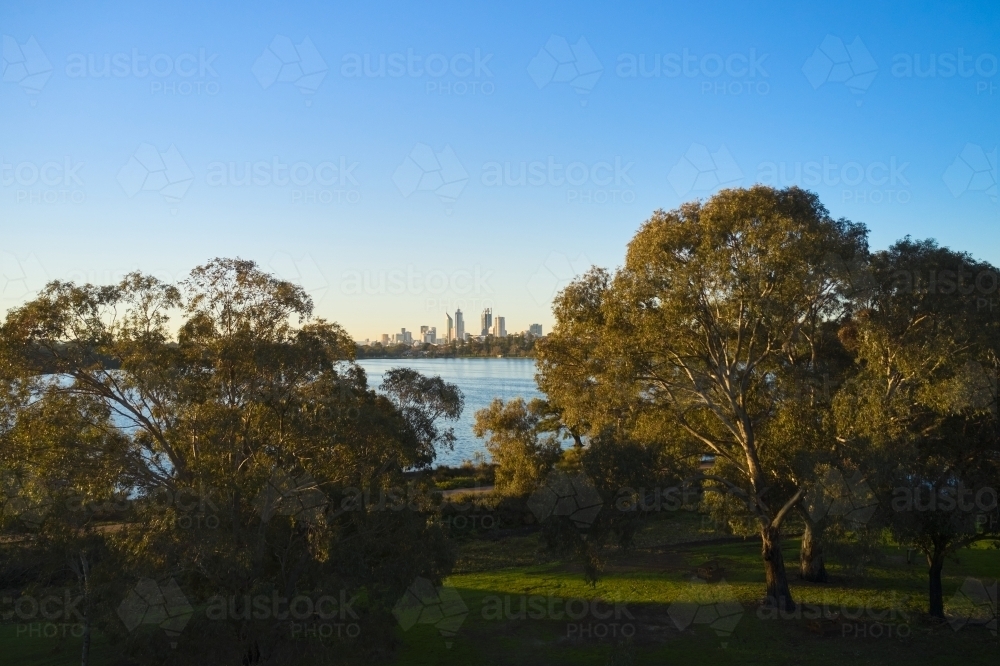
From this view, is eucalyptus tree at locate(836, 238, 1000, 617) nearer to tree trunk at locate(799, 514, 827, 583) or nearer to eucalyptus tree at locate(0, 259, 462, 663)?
tree trunk at locate(799, 514, 827, 583)

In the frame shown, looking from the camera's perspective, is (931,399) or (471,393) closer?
(931,399)

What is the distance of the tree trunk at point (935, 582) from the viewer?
53.7 feet

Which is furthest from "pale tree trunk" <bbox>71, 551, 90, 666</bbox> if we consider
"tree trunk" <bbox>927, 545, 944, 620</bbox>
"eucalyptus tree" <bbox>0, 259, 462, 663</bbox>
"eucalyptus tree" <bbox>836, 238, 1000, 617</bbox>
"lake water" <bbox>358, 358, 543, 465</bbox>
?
"tree trunk" <bbox>927, 545, 944, 620</bbox>

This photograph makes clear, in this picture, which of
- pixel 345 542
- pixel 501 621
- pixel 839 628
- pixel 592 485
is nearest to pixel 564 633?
pixel 501 621

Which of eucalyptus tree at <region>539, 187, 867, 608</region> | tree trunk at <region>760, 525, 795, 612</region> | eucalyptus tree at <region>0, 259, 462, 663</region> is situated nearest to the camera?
eucalyptus tree at <region>0, 259, 462, 663</region>

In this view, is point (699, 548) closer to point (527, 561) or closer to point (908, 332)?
point (527, 561)

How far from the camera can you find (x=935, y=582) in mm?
16734

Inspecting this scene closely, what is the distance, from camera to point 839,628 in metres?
16.3

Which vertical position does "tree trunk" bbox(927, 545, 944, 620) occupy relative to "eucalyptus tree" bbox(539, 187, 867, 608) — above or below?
below

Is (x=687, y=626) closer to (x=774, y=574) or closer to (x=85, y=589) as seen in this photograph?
(x=774, y=574)

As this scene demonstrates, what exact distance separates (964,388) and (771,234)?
15.6ft

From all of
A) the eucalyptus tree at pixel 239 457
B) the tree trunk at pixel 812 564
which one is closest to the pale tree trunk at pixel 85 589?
the eucalyptus tree at pixel 239 457

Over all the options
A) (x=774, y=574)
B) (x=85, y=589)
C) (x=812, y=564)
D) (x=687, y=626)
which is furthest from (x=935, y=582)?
(x=85, y=589)

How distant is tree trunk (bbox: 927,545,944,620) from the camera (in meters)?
16.4
